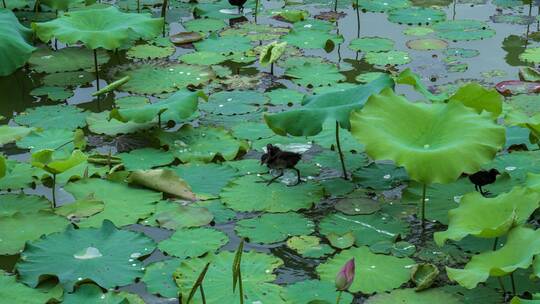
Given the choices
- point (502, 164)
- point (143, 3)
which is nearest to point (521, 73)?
point (502, 164)

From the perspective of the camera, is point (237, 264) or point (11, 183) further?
point (11, 183)

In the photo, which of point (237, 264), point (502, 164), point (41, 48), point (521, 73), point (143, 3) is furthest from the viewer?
point (143, 3)

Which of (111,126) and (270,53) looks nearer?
(111,126)

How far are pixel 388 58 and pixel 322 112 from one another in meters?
1.60

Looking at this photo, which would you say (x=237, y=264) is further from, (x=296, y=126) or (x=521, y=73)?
(x=521, y=73)

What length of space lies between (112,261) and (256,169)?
0.86 metres

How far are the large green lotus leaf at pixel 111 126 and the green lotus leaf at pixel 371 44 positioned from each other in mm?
1442

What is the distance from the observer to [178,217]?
333cm

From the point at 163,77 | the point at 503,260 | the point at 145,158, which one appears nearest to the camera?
the point at 503,260

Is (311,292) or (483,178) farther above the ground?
(483,178)

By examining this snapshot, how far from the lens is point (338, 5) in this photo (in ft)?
19.1

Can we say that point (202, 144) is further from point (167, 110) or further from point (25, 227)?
point (25, 227)

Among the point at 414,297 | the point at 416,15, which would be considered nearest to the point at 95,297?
the point at 414,297

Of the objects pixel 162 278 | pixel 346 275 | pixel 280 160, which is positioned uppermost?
pixel 346 275
